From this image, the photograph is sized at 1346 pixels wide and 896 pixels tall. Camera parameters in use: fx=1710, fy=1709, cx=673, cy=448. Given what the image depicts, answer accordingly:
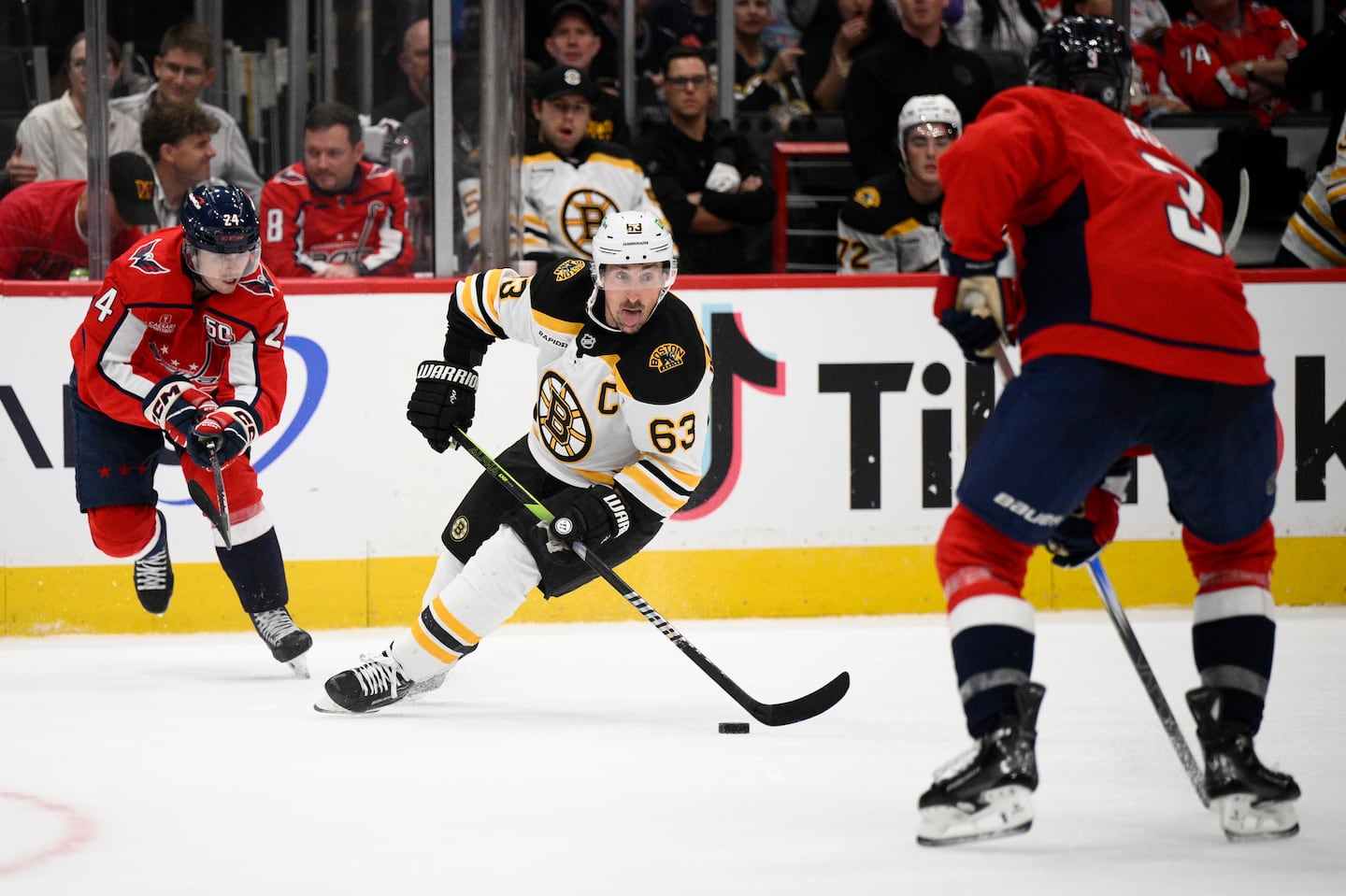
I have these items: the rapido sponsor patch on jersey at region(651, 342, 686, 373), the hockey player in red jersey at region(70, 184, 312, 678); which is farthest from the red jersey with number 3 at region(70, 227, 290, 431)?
the rapido sponsor patch on jersey at region(651, 342, 686, 373)

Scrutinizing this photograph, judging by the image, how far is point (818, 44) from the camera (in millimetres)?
6344

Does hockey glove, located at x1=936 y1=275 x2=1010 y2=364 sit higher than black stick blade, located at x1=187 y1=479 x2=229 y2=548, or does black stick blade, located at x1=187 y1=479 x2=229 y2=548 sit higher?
hockey glove, located at x1=936 y1=275 x2=1010 y2=364

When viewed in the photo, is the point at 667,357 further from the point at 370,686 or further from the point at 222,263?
the point at 222,263

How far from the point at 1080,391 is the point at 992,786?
1.87 ft

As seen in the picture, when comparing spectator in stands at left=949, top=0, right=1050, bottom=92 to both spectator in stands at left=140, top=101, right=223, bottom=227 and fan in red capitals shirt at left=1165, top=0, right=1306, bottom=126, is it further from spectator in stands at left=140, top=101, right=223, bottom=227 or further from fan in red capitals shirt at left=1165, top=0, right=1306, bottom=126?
spectator in stands at left=140, top=101, right=223, bottom=227

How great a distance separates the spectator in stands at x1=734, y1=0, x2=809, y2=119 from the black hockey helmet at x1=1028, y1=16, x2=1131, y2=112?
3668mm

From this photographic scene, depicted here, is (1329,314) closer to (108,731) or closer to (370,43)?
(370,43)

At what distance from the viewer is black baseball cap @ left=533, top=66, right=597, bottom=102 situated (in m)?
5.29

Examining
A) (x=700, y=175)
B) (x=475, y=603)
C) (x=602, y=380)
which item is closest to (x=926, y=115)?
(x=700, y=175)

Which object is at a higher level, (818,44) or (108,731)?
(818,44)

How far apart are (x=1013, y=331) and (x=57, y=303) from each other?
2972 mm

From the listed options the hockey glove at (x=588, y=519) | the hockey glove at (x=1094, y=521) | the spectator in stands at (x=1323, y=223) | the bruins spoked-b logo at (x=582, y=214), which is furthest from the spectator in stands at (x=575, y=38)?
the hockey glove at (x=1094, y=521)

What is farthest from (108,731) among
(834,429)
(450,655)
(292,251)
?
(834,429)

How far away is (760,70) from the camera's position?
21.1ft
